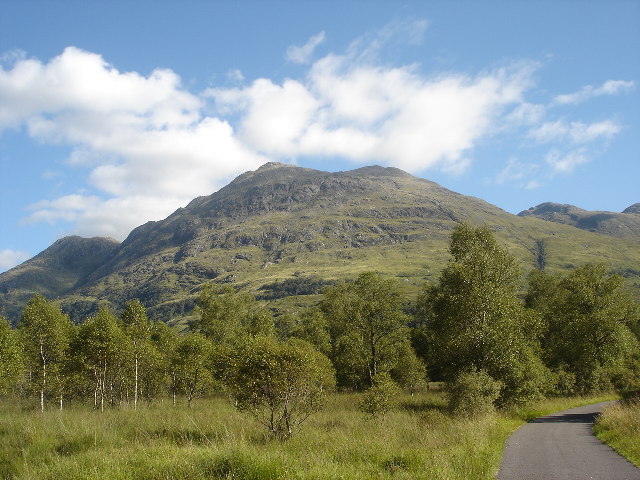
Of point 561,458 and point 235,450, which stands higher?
point 235,450

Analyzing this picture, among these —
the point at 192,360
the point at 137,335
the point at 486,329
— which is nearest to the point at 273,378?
the point at 486,329

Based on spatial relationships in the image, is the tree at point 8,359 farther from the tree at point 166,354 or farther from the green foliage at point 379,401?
the green foliage at point 379,401

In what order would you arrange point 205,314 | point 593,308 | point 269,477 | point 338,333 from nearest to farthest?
point 269,477 → point 593,308 → point 205,314 → point 338,333

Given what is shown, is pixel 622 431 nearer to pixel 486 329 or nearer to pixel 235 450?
pixel 486 329

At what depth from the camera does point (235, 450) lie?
13.9 meters

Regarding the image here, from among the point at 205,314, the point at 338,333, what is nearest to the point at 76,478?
the point at 205,314

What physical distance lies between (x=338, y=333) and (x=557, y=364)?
1325 inches

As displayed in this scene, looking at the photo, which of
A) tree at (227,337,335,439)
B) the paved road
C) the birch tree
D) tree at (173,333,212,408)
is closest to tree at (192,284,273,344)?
the birch tree

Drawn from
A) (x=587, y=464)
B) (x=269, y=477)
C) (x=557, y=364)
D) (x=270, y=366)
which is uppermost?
(x=270, y=366)

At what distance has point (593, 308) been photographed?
5284 centimetres

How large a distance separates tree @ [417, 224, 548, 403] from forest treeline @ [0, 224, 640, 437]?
117 millimetres

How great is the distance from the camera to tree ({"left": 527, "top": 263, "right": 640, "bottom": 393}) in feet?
161

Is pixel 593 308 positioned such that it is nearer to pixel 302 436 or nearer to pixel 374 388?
pixel 374 388

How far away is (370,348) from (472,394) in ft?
86.5
